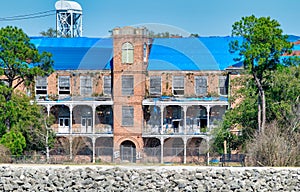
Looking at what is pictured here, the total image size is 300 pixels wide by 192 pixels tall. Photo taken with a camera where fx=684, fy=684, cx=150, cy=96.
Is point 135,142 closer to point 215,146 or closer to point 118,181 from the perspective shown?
point 215,146

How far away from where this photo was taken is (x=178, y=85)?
135 ft

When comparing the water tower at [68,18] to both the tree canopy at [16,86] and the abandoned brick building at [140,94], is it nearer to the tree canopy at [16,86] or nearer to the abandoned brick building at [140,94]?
the abandoned brick building at [140,94]

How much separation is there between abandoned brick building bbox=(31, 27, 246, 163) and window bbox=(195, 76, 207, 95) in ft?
0.20

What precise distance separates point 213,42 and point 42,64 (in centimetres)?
1270

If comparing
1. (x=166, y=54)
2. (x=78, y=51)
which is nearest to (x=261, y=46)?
(x=166, y=54)

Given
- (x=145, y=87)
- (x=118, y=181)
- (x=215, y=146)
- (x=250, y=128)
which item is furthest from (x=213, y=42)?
(x=118, y=181)

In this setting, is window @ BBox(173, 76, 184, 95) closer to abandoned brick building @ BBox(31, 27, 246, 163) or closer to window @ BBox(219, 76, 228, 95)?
abandoned brick building @ BBox(31, 27, 246, 163)

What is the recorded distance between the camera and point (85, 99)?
4072cm

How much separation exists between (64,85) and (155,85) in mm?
5762

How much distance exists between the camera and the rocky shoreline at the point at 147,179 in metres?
18.0

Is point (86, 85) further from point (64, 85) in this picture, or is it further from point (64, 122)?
point (64, 122)

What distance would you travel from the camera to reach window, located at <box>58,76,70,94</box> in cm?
4231

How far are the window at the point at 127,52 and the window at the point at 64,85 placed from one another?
14.9 ft

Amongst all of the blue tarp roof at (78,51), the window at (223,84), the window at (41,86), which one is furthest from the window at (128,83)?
the window at (41,86)
